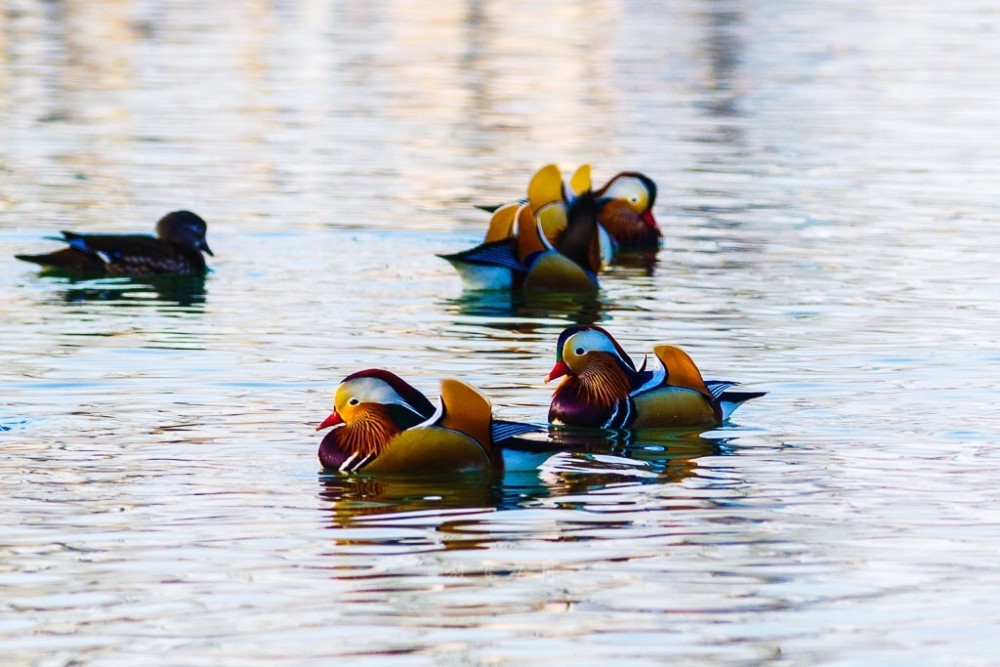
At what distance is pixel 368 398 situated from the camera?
11047 millimetres

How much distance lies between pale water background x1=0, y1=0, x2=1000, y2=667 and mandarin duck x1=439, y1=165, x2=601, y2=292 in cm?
32

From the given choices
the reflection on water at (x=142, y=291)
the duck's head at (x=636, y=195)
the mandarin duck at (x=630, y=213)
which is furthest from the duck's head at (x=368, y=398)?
the duck's head at (x=636, y=195)

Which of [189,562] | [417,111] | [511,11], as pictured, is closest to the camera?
[189,562]

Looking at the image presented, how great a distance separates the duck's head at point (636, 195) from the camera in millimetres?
A: 21203

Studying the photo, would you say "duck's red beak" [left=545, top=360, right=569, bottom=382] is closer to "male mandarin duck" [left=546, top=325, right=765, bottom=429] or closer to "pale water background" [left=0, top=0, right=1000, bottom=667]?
"male mandarin duck" [left=546, top=325, right=765, bottom=429]

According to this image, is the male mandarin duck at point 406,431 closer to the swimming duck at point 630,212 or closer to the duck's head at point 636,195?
the swimming duck at point 630,212

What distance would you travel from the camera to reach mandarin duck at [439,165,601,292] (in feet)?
58.0

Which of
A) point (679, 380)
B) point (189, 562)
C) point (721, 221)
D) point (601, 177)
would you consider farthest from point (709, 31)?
point (189, 562)

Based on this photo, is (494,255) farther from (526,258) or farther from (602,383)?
(602,383)

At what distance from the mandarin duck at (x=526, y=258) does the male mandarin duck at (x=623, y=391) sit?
4.92 metres

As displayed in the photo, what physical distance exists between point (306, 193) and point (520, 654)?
15408mm

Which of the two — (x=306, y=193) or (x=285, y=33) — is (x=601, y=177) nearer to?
(x=306, y=193)

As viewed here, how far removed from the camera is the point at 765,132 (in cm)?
3062

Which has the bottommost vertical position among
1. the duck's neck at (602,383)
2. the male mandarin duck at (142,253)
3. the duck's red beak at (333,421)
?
the male mandarin duck at (142,253)
